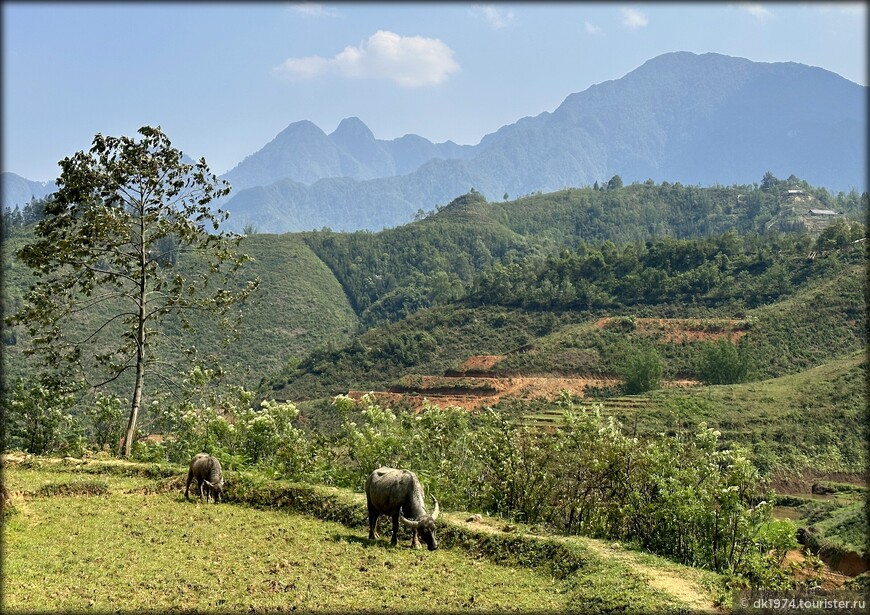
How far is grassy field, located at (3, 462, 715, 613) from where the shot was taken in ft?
30.0

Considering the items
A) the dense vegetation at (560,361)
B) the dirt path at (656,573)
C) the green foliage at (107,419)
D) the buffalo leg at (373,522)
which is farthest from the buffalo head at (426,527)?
the green foliage at (107,419)

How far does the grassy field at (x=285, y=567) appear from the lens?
30.0ft

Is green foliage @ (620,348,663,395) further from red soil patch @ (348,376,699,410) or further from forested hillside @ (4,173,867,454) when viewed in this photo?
forested hillside @ (4,173,867,454)

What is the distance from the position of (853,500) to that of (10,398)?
36.3 m

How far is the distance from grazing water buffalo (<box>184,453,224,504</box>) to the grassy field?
1.55 ft

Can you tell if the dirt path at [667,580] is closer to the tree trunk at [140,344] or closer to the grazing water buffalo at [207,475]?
the grazing water buffalo at [207,475]

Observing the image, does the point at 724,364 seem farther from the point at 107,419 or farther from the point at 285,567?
the point at 285,567

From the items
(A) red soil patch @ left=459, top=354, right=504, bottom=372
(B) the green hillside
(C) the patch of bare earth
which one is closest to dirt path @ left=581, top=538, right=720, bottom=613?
(C) the patch of bare earth

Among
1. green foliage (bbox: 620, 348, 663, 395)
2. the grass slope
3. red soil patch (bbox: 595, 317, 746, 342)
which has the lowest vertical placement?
the grass slope

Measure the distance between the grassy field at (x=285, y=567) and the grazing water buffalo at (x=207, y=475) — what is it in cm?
47

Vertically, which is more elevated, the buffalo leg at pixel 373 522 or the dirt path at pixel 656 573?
the buffalo leg at pixel 373 522

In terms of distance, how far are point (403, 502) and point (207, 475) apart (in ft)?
17.3

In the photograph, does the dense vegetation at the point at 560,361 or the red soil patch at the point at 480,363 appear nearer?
the dense vegetation at the point at 560,361

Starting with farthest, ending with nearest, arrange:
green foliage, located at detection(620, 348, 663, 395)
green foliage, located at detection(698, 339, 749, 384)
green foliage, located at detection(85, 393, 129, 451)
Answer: green foliage, located at detection(620, 348, 663, 395), green foliage, located at detection(698, 339, 749, 384), green foliage, located at detection(85, 393, 129, 451)
